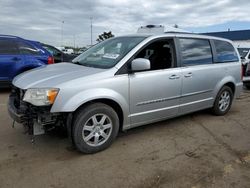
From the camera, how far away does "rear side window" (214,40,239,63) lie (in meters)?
5.45

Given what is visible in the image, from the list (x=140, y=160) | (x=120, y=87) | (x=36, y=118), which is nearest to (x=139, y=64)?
(x=120, y=87)

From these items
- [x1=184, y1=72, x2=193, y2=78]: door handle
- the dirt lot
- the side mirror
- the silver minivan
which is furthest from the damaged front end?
[x1=184, y1=72, x2=193, y2=78]: door handle

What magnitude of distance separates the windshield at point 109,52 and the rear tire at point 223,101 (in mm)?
2324

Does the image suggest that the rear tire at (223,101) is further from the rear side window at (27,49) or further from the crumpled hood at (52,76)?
the rear side window at (27,49)

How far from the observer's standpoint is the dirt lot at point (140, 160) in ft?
9.93

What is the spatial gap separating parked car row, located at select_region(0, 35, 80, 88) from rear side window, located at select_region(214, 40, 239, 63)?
13.2ft

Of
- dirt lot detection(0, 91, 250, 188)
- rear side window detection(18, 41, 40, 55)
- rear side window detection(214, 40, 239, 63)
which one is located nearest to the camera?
dirt lot detection(0, 91, 250, 188)

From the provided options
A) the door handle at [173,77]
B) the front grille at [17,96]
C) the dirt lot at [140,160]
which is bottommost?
the dirt lot at [140,160]

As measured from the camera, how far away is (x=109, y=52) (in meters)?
4.33

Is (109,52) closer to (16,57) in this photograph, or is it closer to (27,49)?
(16,57)

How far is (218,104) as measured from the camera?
557 centimetres

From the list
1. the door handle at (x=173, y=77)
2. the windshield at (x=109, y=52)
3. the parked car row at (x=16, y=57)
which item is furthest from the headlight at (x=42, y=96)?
the parked car row at (x=16, y=57)

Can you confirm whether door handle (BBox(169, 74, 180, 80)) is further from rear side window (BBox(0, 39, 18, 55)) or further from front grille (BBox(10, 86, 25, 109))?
rear side window (BBox(0, 39, 18, 55))

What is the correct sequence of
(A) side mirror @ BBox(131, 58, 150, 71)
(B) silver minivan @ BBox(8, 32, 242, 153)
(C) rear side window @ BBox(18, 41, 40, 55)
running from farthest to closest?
(C) rear side window @ BBox(18, 41, 40, 55) → (A) side mirror @ BBox(131, 58, 150, 71) → (B) silver minivan @ BBox(8, 32, 242, 153)
